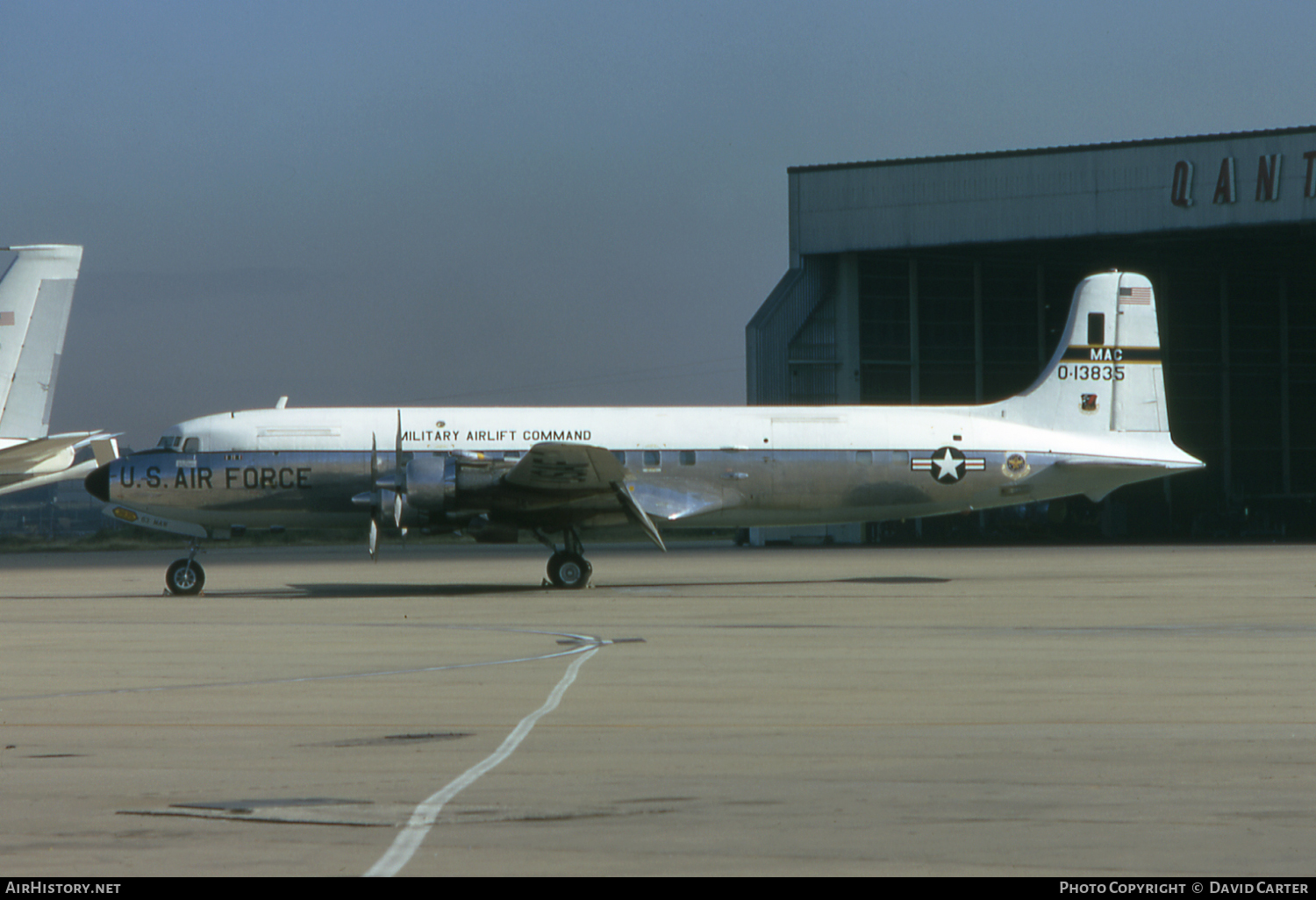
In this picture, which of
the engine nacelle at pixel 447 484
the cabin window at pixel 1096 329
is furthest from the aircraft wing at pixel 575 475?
the cabin window at pixel 1096 329

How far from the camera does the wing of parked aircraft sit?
2298 cm

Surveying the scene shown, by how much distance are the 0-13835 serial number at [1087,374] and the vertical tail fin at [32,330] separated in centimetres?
2116

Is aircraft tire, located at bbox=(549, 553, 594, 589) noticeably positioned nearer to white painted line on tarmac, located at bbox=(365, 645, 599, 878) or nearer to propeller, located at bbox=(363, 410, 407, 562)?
propeller, located at bbox=(363, 410, 407, 562)

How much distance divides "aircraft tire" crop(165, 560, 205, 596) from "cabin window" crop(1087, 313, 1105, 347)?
20.4 metres

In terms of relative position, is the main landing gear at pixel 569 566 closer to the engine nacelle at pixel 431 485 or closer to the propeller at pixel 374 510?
the engine nacelle at pixel 431 485

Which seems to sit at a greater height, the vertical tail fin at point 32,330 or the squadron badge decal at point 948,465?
the vertical tail fin at point 32,330

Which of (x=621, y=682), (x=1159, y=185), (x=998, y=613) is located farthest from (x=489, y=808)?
(x=1159, y=185)

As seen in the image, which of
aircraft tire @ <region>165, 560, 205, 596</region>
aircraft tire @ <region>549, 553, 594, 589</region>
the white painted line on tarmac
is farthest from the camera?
aircraft tire @ <region>549, 553, 594, 589</region>

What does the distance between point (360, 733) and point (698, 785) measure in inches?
129

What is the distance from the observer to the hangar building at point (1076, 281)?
1727 inches

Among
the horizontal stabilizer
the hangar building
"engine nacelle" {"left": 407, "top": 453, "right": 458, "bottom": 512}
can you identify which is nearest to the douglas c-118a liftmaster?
"engine nacelle" {"left": 407, "top": 453, "right": 458, "bottom": 512}

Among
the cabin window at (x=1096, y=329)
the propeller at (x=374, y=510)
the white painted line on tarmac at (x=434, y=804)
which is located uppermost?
the cabin window at (x=1096, y=329)
